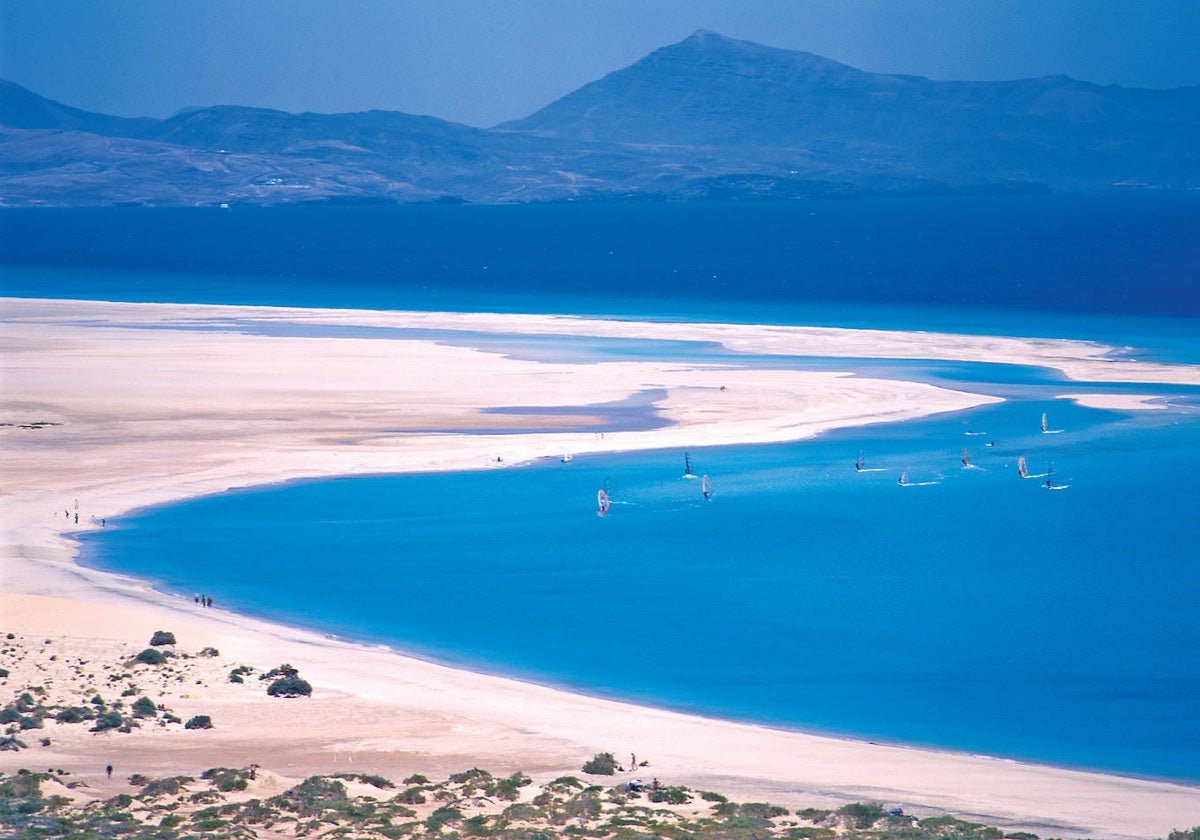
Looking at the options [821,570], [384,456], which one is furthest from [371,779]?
[384,456]

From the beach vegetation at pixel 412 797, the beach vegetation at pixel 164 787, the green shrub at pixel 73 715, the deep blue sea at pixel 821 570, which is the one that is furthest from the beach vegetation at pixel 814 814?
the green shrub at pixel 73 715

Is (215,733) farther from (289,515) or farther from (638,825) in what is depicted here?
(289,515)

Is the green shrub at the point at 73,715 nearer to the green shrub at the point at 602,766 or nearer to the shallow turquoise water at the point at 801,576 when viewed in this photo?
the green shrub at the point at 602,766

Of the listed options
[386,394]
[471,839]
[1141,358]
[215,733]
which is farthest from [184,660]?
[1141,358]

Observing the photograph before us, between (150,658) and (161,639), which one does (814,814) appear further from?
(161,639)

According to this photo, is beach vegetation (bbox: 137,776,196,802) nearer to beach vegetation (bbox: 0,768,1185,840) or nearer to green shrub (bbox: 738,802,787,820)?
beach vegetation (bbox: 0,768,1185,840)
